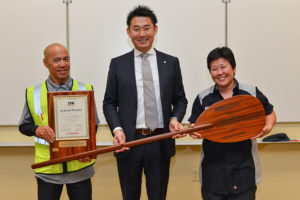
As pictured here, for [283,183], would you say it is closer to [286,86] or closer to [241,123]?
[286,86]

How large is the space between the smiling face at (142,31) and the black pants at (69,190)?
102 centimetres

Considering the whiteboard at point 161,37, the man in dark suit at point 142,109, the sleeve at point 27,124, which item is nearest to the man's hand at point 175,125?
the man in dark suit at point 142,109

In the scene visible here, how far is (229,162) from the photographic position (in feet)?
6.02

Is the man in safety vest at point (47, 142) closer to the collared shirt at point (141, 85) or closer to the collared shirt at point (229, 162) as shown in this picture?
the collared shirt at point (141, 85)

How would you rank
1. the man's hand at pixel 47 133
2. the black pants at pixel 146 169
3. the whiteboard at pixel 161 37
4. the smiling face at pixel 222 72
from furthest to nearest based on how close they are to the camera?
the whiteboard at pixel 161 37
the black pants at pixel 146 169
the smiling face at pixel 222 72
the man's hand at pixel 47 133

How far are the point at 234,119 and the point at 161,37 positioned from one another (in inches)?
58.1

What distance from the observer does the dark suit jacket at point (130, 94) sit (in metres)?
2.02

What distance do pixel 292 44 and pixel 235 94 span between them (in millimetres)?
1518

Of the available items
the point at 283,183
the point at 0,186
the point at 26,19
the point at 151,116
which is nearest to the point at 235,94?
the point at 151,116

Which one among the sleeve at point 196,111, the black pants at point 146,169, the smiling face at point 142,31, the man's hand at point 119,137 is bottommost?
the black pants at point 146,169

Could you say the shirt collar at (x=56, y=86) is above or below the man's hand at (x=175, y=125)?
above

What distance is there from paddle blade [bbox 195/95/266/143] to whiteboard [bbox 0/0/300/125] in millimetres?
1289

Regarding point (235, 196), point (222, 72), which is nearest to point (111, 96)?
point (222, 72)

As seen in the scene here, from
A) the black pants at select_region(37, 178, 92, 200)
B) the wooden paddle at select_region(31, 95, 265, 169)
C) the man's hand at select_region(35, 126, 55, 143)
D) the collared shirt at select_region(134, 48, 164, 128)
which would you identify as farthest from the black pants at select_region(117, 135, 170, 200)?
the man's hand at select_region(35, 126, 55, 143)
